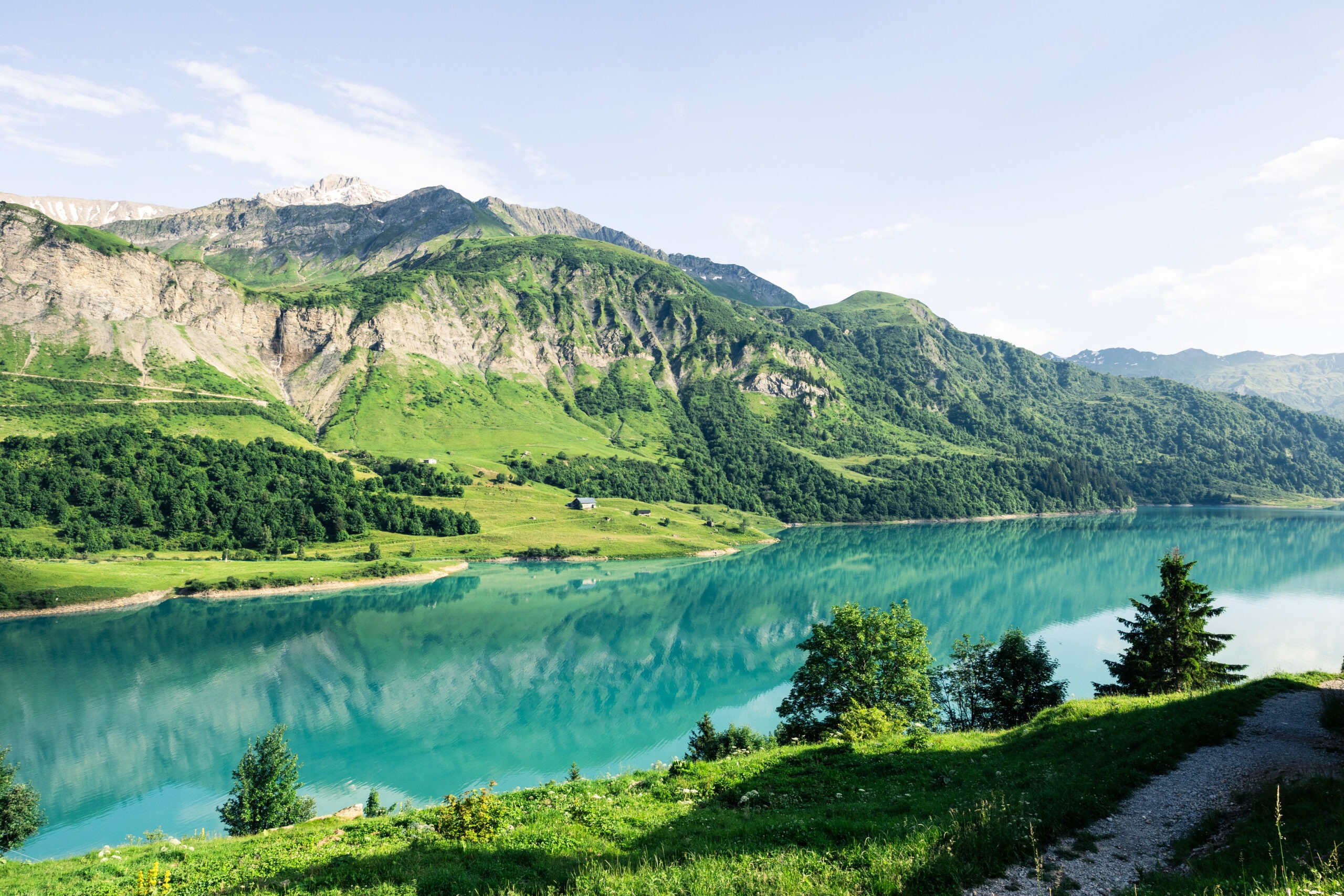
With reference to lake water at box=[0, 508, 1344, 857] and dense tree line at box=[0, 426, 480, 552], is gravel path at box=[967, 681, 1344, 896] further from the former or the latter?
dense tree line at box=[0, 426, 480, 552]

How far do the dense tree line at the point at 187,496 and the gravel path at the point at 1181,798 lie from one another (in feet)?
559

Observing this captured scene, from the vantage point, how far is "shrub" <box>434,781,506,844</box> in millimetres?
13945

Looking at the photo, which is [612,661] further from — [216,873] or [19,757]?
[216,873]

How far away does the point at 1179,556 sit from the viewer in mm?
38594

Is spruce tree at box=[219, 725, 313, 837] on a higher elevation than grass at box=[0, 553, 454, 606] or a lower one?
higher

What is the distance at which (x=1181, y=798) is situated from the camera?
13523 mm

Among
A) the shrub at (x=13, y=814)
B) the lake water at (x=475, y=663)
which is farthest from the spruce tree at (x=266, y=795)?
the lake water at (x=475, y=663)

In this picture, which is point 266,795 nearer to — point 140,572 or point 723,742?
point 723,742

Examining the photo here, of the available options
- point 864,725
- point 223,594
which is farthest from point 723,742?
point 223,594

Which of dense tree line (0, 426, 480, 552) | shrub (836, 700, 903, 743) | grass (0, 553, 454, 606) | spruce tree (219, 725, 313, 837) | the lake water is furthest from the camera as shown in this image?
dense tree line (0, 426, 480, 552)

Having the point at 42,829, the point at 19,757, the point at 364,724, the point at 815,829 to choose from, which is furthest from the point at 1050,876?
the point at 19,757

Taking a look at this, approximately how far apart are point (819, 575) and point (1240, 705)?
131 metres

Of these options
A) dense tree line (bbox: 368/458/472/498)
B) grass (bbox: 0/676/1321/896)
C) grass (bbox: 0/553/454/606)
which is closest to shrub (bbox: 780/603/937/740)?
grass (bbox: 0/676/1321/896)

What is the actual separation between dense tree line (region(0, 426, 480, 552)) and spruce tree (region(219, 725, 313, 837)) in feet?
424
